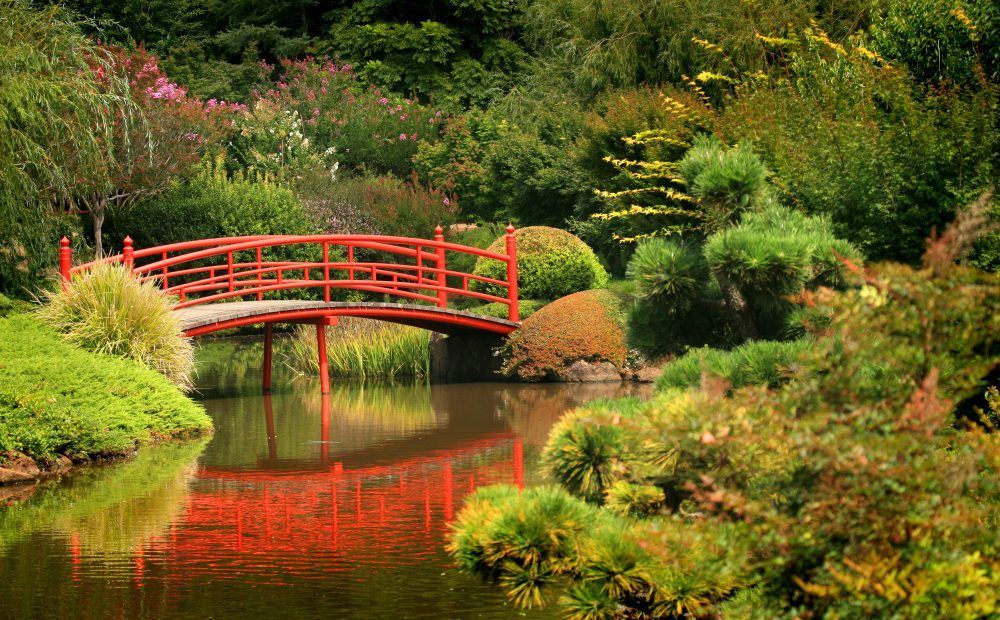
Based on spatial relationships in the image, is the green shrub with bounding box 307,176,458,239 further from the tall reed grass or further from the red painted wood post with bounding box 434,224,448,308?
the red painted wood post with bounding box 434,224,448,308

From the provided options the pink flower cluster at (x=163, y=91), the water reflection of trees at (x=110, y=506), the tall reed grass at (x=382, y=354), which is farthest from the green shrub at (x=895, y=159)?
the pink flower cluster at (x=163, y=91)

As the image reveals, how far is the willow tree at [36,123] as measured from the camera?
1470 cm

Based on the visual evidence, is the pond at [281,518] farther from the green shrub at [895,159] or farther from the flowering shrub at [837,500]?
the green shrub at [895,159]

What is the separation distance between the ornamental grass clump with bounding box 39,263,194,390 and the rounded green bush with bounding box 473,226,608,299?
5.79m

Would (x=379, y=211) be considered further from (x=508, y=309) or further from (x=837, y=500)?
(x=837, y=500)

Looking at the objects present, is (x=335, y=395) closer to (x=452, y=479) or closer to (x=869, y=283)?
(x=452, y=479)

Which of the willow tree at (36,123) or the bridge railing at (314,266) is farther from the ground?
the willow tree at (36,123)

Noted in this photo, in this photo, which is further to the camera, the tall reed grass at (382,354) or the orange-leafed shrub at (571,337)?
the tall reed grass at (382,354)

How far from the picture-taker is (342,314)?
15.7 metres

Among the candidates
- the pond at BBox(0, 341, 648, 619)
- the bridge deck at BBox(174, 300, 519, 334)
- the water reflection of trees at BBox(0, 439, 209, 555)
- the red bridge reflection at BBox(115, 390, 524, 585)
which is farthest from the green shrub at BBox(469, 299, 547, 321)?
the water reflection of trees at BBox(0, 439, 209, 555)

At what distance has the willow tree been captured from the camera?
14695mm

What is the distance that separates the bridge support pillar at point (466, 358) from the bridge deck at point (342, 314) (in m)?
0.19

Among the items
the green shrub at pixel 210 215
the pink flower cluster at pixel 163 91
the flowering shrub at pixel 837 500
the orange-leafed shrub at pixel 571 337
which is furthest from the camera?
the pink flower cluster at pixel 163 91

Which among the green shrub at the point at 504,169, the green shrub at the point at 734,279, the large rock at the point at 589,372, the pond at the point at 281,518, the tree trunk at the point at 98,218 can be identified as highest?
the green shrub at the point at 504,169
